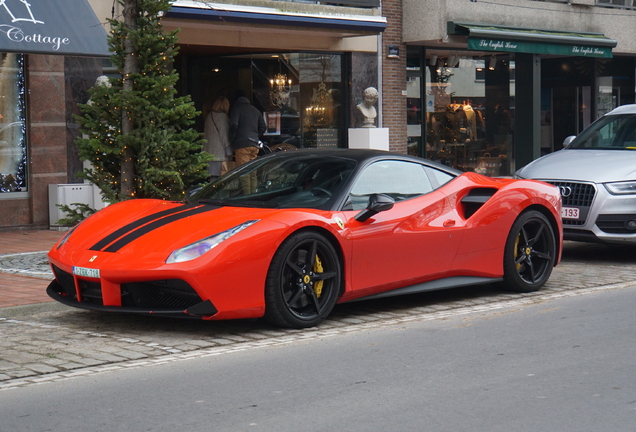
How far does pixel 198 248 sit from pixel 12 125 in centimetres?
875

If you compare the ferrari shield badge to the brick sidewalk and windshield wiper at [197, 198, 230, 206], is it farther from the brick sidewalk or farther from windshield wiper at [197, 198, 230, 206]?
the brick sidewalk

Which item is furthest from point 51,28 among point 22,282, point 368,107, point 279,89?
point 368,107

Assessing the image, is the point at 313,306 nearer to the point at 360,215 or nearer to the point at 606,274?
the point at 360,215

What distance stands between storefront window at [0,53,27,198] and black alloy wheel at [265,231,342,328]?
27.8ft

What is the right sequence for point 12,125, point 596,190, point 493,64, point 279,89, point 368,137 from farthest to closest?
1. point 493,64
2. point 368,137
3. point 279,89
4. point 12,125
5. point 596,190

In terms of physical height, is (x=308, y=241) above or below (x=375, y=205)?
below

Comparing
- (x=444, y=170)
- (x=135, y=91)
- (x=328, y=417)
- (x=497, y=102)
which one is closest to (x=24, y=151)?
(x=135, y=91)

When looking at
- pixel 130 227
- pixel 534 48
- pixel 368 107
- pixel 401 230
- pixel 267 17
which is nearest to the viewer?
pixel 130 227

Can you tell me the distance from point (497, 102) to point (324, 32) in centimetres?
680

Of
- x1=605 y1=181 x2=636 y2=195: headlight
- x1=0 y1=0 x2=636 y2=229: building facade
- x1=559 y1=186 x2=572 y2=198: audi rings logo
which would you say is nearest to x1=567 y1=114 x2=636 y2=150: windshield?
x1=605 y1=181 x2=636 y2=195: headlight

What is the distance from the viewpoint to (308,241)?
21.7 ft

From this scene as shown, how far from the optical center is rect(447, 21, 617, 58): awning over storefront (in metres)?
19.3

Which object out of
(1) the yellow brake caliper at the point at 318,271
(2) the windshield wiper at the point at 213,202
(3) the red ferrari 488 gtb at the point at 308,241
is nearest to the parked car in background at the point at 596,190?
(3) the red ferrari 488 gtb at the point at 308,241

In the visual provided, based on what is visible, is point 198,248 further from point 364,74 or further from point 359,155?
point 364,74
